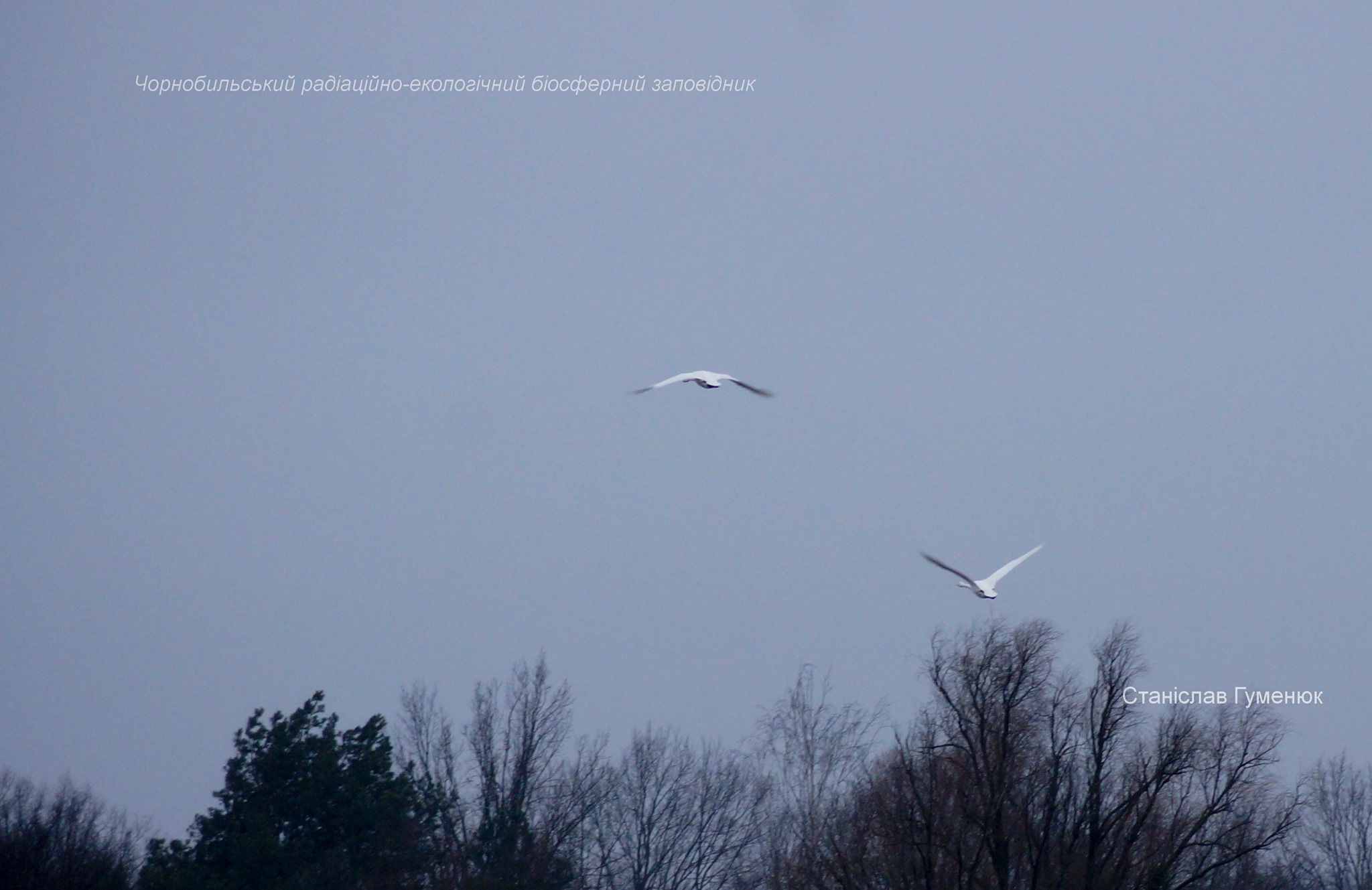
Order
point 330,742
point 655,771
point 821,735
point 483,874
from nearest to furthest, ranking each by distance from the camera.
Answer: point 483,874 < point 330,742 < point 821,735 < point 655,771

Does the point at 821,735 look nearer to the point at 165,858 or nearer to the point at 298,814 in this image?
the point at 298,814

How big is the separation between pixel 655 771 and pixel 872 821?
2658 centimetres

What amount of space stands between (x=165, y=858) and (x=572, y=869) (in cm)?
1182

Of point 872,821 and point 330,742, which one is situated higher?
point 330,742

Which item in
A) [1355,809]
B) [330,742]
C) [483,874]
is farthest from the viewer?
[1355,809]

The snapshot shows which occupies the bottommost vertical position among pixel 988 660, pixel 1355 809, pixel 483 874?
pixel 483 874

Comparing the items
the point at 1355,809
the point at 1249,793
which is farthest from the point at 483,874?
the point at 1355,809

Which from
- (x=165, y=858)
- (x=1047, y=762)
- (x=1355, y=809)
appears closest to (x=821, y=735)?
(x=1047, y=762)

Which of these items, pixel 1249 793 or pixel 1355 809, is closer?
pixel 1249 793

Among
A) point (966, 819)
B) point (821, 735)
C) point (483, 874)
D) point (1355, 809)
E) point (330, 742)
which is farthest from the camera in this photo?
point (1355, 809)

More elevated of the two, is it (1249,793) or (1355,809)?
(1355,809)

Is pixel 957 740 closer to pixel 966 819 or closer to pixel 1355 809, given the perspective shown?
pixel 966 819

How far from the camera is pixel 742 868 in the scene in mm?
53562

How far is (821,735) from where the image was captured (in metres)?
51.9
